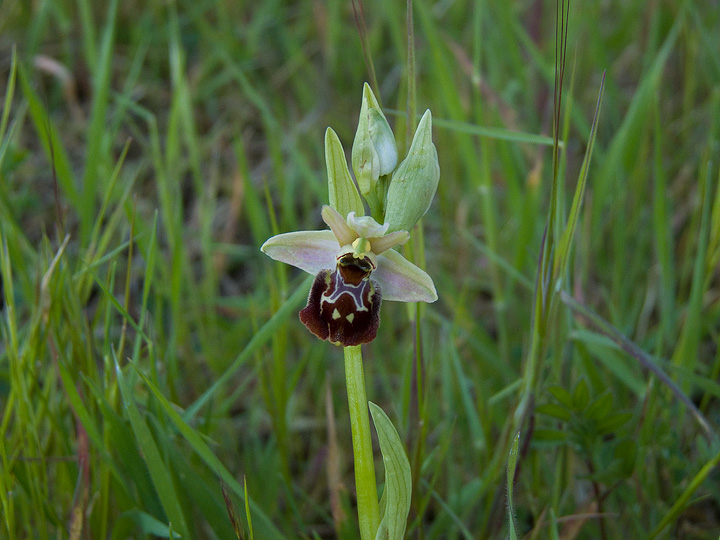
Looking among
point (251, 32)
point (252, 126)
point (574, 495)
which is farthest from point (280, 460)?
point (251, 32)

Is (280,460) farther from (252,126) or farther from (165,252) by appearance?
(252,126)

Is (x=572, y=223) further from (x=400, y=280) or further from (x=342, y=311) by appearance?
(x=342, y=311)

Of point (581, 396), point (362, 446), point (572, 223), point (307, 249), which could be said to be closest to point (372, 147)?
point (307, 249)

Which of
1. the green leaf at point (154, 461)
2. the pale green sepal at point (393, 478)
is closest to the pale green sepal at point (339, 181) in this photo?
the pale green sepal at point (393, 478)

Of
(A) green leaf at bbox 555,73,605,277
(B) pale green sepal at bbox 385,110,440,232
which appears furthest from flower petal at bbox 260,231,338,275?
(A) green leaf at bbox 555,73,605,277

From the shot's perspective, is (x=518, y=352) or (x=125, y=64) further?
(x=125, y=64)

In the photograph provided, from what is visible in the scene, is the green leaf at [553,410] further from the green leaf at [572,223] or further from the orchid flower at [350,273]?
the orchid flower at [350,273]
